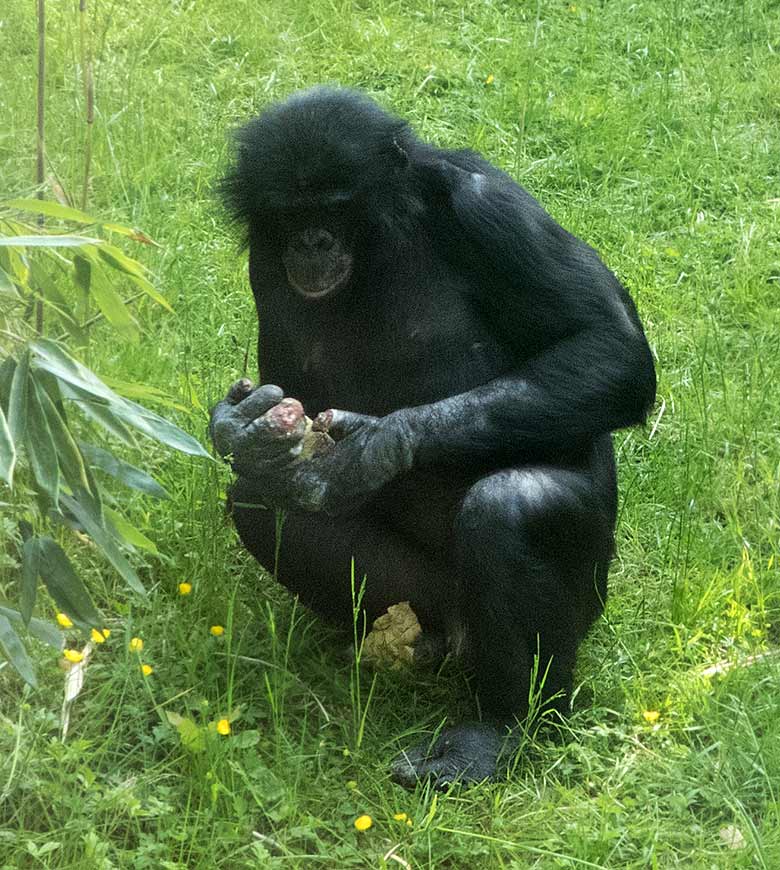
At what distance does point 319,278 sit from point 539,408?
0.72 metres

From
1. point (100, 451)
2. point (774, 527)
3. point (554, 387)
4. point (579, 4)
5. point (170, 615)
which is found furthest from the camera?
point (579, 4)

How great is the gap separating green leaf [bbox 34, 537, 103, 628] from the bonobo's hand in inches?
29.9

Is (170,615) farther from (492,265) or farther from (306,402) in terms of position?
(492,265)

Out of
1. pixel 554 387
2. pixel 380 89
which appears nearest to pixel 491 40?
pixel 380 89

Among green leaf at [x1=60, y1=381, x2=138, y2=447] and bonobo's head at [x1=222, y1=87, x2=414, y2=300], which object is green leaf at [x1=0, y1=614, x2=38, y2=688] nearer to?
green leaf at [x1=60, y1=381, x2=138, y2=447]

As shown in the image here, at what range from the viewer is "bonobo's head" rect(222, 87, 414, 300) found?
4.07 metres

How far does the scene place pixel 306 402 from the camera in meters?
4.52

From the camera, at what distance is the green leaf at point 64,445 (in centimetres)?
300

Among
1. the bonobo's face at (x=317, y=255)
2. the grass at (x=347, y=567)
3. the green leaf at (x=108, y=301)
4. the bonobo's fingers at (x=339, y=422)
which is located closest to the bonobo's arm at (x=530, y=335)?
the bonobo's fingers at (x=339, y=422)

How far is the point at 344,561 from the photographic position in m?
4.37

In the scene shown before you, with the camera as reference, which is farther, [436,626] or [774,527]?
[774,527]

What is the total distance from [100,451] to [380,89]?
13.3 feet

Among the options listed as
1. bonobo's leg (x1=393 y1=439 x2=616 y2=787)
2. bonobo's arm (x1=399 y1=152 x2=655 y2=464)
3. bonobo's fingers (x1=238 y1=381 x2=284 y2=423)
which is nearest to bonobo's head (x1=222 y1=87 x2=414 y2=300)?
bonobo's arm (x1=399 y1=152 x2=655 y2=464)

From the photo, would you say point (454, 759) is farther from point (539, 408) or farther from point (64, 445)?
point (64, 445)
